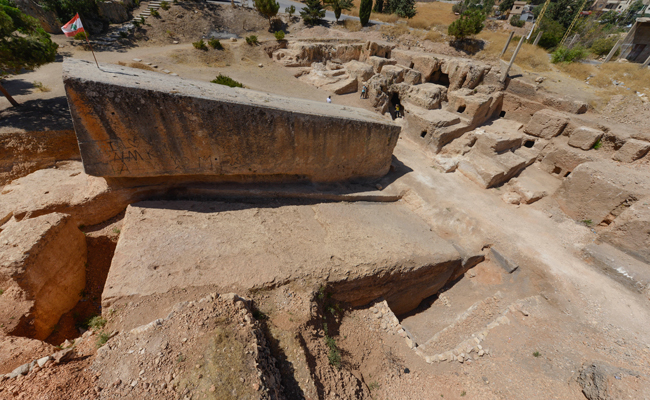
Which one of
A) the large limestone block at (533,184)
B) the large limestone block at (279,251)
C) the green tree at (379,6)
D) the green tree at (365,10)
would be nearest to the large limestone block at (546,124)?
the large limestone block at (533,184)

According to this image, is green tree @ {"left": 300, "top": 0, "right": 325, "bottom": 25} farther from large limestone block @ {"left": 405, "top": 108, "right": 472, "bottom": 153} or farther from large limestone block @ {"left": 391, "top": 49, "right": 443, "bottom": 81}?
large limestone block @ {"left": 405, "top": 108, "right": 472, "bottom": 153}

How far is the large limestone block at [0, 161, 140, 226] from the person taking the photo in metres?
5.05

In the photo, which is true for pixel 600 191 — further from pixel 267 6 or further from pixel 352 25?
pixel 267 6

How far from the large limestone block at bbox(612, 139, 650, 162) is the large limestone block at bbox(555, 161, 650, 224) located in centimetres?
115

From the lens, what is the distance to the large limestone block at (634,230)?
6617mm

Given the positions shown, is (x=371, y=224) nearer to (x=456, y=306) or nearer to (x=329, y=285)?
(x=329, y=285)

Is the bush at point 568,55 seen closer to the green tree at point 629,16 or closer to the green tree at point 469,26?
the green tree at point 469,26

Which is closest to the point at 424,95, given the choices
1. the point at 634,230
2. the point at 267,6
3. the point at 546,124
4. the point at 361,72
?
the point at 361,72

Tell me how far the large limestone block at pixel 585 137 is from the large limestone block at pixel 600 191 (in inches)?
72.2

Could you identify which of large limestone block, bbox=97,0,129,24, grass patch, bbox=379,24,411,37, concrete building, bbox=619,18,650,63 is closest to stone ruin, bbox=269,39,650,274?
grass patch, bbox=379,24,411,37

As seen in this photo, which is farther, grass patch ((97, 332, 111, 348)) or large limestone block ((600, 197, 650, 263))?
large limestone block ((600, 197, 650, 263))

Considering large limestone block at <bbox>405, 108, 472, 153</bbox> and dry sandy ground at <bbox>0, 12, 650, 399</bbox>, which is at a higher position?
large limestone block at <bbox>405, 108, 472, 153</bbox>

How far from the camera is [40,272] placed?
13.2 feet

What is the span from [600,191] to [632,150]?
11.1 ft
